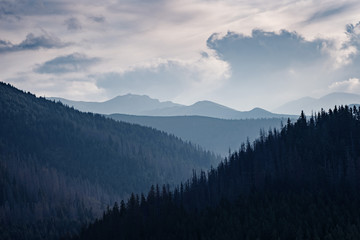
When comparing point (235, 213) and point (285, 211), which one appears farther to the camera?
point (235, 213)

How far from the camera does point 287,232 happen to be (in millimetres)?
139500

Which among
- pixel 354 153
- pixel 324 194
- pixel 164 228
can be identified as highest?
pixel 354 153

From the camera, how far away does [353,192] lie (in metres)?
161

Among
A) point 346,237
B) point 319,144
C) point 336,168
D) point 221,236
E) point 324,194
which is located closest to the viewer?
point 346,237

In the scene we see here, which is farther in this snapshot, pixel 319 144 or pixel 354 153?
pixel 319 144

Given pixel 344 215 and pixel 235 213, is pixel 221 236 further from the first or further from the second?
pixel 344 215

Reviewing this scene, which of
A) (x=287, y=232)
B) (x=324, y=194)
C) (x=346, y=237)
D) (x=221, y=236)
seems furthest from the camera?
(x=324, y=194)

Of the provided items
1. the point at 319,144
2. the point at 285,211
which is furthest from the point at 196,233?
the point at 319,144

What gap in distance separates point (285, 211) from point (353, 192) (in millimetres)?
26653

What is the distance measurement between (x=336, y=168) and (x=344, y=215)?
39924 mm

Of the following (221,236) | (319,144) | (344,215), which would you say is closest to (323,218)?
(344,215)

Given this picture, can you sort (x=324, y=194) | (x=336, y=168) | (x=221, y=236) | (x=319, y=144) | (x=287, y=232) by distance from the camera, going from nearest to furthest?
(x=287, y=232), (x=221, y=236), (x=324, y=194), (x=336, y=168), (x=319, y=144)

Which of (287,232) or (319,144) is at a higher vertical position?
(319,144)

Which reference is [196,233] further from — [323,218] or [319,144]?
[319,144]
